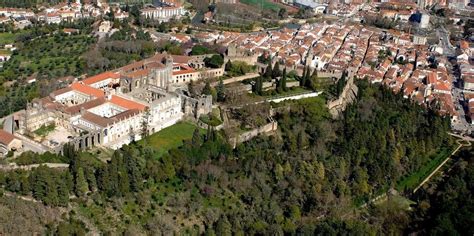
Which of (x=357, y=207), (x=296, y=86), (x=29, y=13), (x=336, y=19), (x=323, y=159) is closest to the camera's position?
(x=357, y=207)

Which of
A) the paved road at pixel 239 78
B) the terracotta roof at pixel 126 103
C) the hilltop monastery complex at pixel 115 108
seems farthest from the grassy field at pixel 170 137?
the paved road at pixel 239 78

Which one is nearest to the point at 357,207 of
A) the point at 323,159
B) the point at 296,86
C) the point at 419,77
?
the point at 323,159

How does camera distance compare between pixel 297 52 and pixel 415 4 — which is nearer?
pixel 297 52

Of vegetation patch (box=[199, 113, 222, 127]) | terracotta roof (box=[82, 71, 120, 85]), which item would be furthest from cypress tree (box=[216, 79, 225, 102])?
terracotta roof (box=[82, 71, 120, 85])

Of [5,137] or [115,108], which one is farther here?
[115,108]

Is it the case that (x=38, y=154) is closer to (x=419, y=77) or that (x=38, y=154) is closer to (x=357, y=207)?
(x=357, y=207)

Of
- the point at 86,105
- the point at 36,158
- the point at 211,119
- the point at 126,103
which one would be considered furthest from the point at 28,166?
the point at 211,119

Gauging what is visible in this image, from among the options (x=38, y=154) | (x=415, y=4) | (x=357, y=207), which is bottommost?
(x=357, y=207)

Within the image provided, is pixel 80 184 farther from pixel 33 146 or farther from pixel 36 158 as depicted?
pixel 33 146
